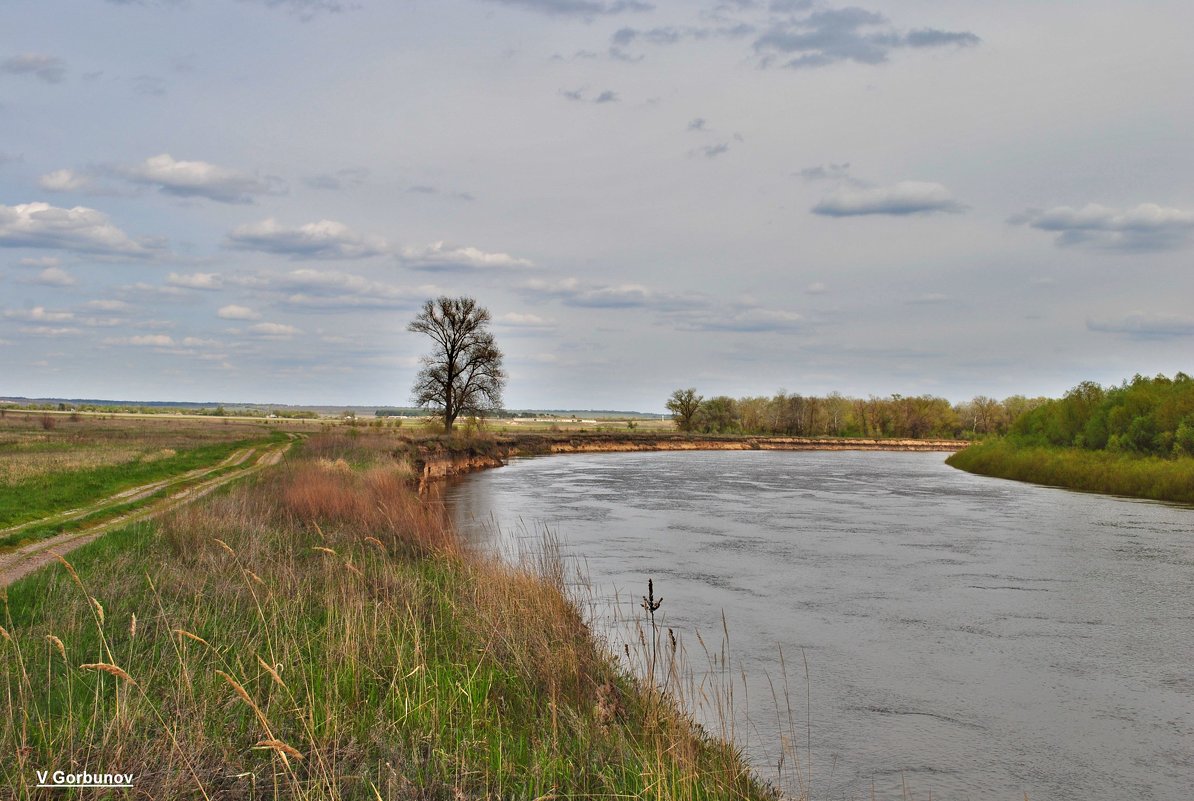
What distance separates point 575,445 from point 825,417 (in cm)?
5248

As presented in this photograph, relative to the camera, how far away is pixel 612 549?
68.5 feet

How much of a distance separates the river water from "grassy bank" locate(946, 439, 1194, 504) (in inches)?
146

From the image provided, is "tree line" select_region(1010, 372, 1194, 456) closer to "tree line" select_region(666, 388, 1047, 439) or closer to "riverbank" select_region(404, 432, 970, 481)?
"riverbank" select_region(404, 432, 970, 481)

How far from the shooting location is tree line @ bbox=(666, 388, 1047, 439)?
118m

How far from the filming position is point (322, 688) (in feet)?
23.3

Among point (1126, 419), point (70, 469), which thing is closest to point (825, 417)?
point (1126, 419)

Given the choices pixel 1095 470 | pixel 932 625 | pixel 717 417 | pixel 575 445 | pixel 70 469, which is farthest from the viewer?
pixel 717 417

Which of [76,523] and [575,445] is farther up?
[76,523]

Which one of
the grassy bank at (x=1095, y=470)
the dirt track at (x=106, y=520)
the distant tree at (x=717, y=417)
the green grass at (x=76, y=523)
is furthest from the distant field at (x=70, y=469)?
the distant tree at (x=717, y=417)

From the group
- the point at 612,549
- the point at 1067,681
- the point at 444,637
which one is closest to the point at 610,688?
the point at 444,637

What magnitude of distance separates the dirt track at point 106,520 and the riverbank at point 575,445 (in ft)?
37.6

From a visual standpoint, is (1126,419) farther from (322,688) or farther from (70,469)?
(70,469)

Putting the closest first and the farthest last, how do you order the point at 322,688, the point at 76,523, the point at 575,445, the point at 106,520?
the point at 322,688
the point at 76,523
the point at 106,520
the point at 575,445

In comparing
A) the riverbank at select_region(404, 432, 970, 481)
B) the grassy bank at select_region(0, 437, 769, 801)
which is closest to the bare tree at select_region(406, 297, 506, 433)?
the riverbank at select_region(404, 432, 970, 481)
